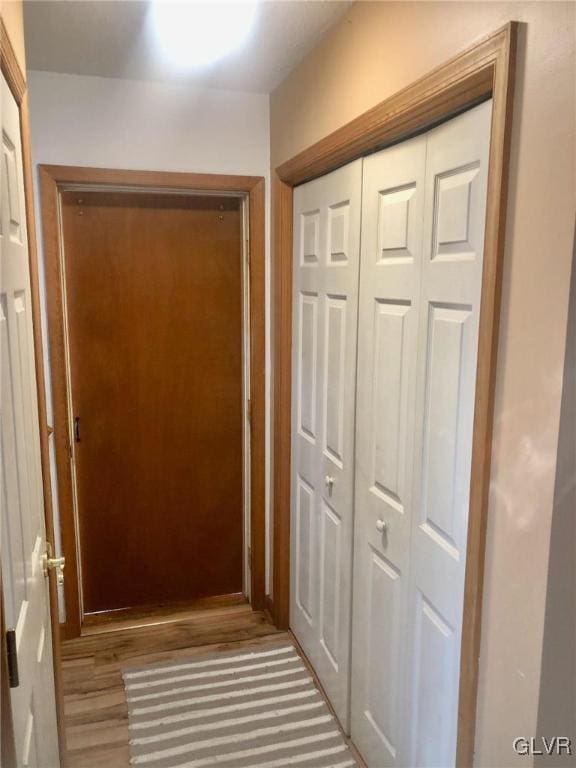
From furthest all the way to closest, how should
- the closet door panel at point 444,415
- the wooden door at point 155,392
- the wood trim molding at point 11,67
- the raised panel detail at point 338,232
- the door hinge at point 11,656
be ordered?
the wooden door at point 155,392, the raised panel detail at point 338,232, the closet door panel at point 444,415, the wood trim molding at point 11,67, the door hinge at point 11,656

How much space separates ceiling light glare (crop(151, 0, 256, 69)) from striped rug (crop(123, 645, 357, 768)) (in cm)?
231

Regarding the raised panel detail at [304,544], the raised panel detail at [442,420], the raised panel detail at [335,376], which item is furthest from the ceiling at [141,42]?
the raised panel detail at [304,544]

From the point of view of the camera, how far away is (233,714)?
2.15 m

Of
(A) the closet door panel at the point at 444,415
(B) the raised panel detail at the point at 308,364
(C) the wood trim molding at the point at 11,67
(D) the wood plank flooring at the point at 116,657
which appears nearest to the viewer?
(C) the wood trim molding at the point at 11,67

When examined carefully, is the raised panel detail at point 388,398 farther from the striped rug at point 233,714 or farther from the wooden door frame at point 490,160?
the striped rug at point 233,714

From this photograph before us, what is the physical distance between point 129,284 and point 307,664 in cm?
175

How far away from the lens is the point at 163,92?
7.64 feet

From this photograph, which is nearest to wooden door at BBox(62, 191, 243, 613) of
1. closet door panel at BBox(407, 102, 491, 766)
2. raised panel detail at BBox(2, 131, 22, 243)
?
raised panel detail at BBox(2, 131, 22, 243)

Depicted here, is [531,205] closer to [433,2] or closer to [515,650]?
[433,2]

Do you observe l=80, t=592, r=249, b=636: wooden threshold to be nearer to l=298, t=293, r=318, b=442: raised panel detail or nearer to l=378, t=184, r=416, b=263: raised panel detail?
l=298, t=293, r=318, b=442: raised panel detail

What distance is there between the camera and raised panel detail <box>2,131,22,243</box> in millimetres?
1169

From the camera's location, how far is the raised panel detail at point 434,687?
1.39 metres

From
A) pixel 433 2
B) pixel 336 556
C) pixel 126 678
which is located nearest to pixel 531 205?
pixel 433 2

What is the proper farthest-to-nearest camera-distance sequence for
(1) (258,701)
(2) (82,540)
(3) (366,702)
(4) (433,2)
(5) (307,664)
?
(2) (82,540), (5) (307,664), (1) (258,701), (3) (366,702), (4) (433,2)
